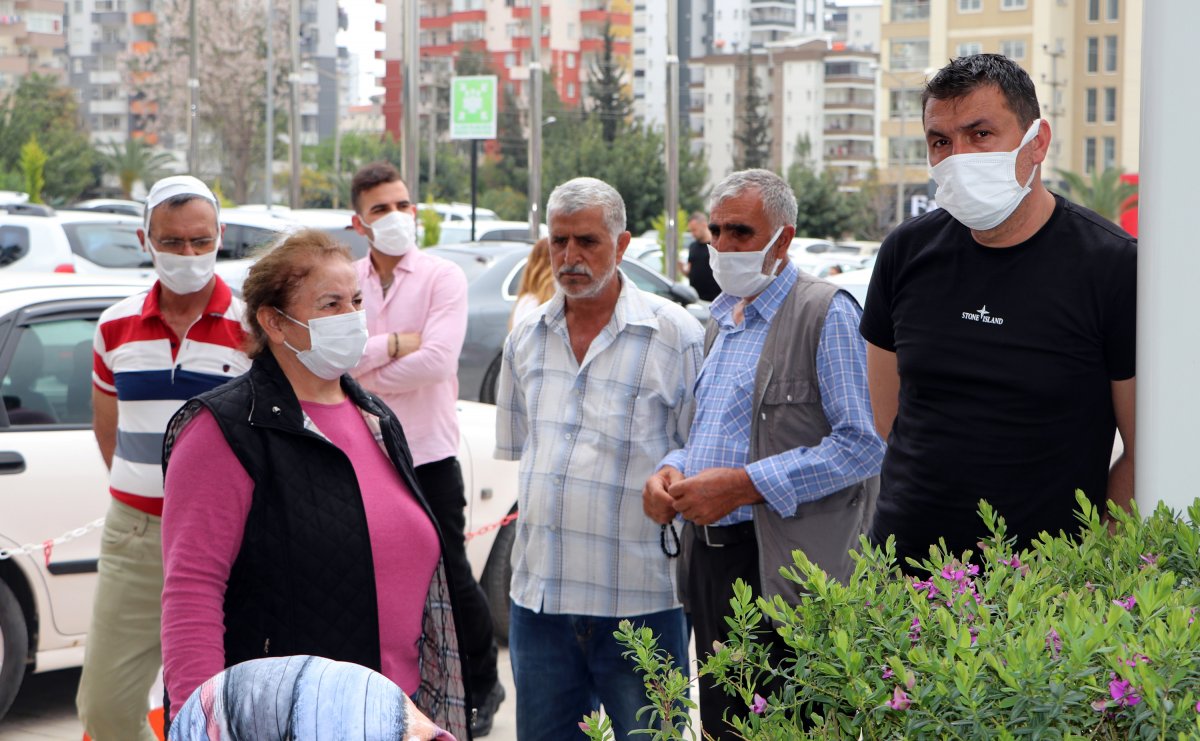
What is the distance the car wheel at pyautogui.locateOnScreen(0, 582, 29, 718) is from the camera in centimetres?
573

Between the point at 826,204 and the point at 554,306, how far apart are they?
74014 millimetres

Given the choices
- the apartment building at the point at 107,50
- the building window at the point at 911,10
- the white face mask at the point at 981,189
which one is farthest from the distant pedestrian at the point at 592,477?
the apartment building at the point at 107,50

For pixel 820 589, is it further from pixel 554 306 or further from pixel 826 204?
pixel 826 204

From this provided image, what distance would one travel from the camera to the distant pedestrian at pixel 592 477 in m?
4.23

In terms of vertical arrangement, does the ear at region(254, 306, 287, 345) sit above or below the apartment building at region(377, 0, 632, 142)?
below

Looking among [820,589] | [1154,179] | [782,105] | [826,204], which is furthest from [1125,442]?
[782,105]

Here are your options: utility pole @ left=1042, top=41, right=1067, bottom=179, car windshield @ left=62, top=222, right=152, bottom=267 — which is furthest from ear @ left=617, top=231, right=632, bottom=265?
utility pole @ left=1042, top=41, right=1067, bottom=179

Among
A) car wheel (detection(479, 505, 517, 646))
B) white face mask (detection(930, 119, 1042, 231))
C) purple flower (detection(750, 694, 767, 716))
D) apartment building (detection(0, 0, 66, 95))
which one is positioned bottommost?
car wheel (detection(479, 505, 517, 646))

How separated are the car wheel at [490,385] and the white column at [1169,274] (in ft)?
24.2

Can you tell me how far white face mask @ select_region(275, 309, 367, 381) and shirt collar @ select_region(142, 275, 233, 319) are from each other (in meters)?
Result: 1.18

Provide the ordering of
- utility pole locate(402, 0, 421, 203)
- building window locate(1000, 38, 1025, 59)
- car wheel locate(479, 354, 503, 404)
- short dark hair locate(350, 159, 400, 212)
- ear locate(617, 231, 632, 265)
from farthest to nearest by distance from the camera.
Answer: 1. building window locate(1000, 38, 1025, 59)
2. utility pole locate(402, 0, 421, 203)
3. car wheel locate(479, 354, 503, 404)
4. short dark hair locate(350, 159, 400, 212)
5. ear locate(617, 231, 632, 265)

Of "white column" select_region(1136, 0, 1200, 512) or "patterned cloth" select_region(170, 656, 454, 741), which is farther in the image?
"white column" select_region(1136, 0, 1200, 512)

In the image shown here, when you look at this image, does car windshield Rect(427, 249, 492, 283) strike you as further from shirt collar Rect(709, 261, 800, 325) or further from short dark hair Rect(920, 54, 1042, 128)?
short dark hair Rect(920, 54, 1042, 128)

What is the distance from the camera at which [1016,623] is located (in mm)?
2049
